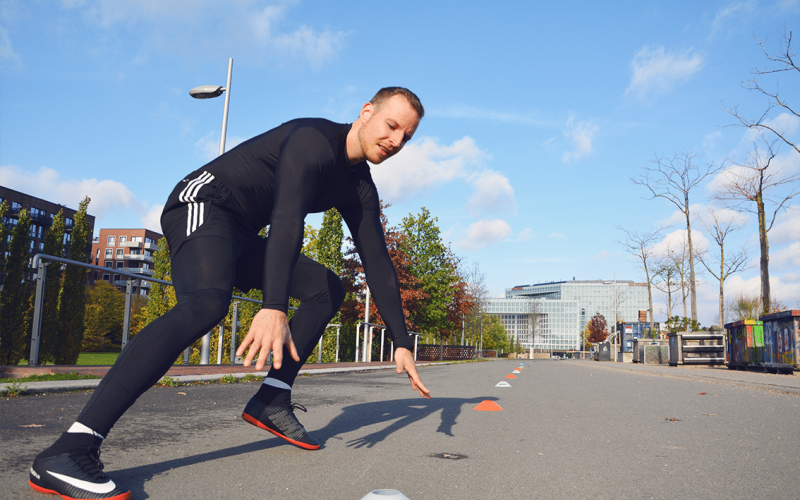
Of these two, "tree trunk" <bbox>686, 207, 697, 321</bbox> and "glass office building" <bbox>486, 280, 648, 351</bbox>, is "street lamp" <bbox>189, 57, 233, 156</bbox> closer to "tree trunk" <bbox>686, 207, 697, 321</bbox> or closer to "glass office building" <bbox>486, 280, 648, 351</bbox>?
"tree trunk" <bbox>686, 207, 697, 321</bbox>

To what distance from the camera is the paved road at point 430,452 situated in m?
2.03

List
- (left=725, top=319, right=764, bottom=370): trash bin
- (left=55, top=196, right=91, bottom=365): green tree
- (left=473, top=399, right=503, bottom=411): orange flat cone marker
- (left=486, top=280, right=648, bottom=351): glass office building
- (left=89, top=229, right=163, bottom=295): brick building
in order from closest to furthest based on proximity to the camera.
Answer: (left=473, top=399, right=503, bottom=411): orange flat cone marker < (left=725, top=319, right=764, bottom=370): trash bin < (left=55, top=196, right=91, bottom=365): green tree < (left=89, top=229, right=163, bottom=295): brick building < (left=486, top=280, right=648, bottom=351): glass office building

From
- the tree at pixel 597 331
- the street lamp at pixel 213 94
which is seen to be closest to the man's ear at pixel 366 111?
the street lamp at pixel 213 94

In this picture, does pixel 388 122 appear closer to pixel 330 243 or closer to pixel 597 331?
pixel 330 243

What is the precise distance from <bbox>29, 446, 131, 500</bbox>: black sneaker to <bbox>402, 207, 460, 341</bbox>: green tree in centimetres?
3217

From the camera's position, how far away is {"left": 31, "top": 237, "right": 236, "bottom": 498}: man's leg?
174 cm

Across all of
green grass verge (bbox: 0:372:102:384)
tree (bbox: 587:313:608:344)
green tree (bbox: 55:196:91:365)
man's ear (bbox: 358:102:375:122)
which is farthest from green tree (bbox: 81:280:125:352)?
tree (bbox: 587:313:608:344)

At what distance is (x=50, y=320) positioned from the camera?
16.5 metres

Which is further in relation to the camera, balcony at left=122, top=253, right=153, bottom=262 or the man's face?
balcony at left=122, top=253, right=153, bottom=262

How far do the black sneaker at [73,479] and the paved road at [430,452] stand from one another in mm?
80

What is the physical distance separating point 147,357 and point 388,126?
1321mm

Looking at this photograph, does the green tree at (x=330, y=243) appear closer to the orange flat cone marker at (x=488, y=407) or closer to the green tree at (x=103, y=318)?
the green tree at (x=103, y=318)

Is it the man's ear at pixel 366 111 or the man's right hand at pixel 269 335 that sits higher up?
the man's ear at pixel 366 111

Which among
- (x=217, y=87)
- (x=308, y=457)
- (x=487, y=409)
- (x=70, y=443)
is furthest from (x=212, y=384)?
(x=217, y=87)
